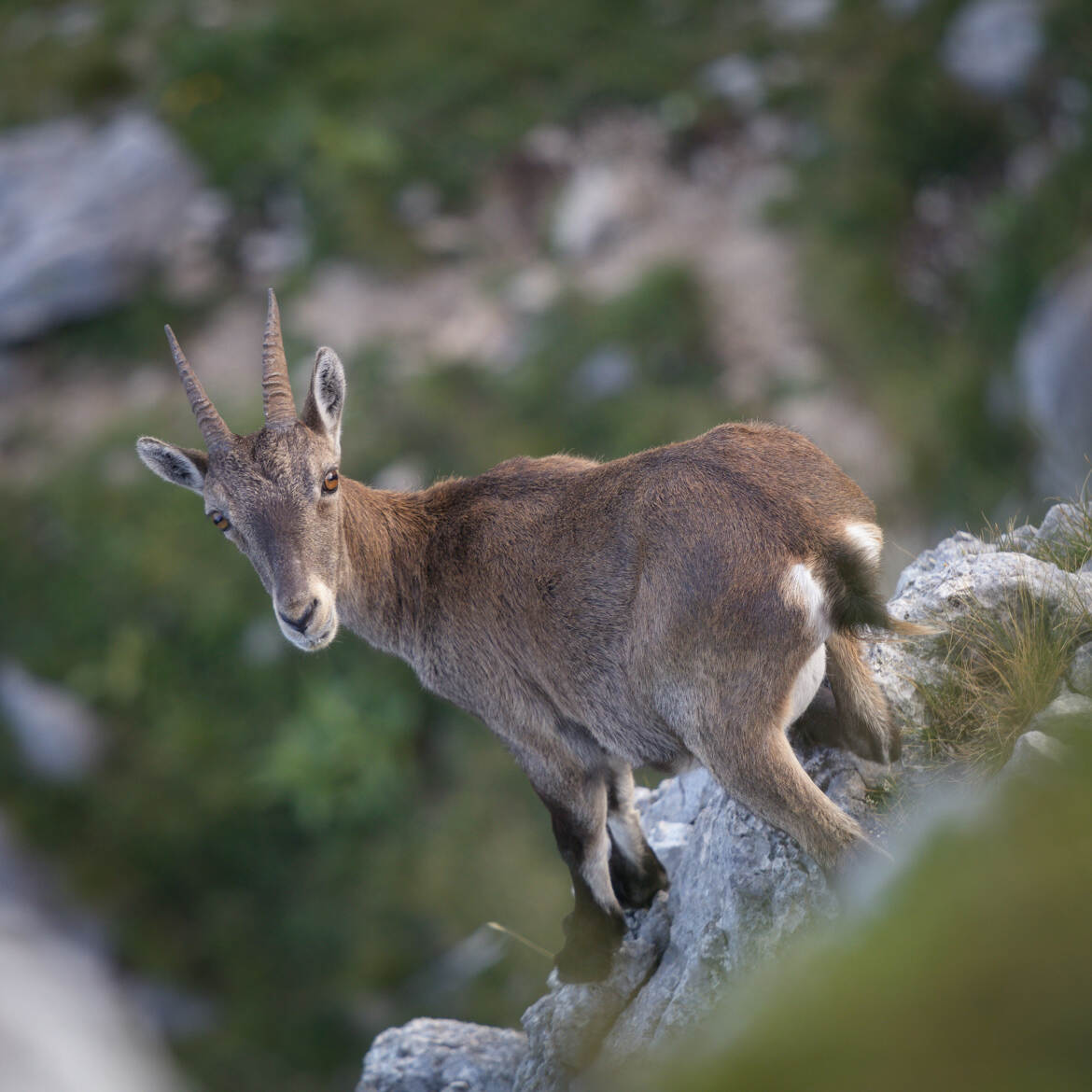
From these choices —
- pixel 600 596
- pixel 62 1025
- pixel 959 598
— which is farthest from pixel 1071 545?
pixel 62 1025

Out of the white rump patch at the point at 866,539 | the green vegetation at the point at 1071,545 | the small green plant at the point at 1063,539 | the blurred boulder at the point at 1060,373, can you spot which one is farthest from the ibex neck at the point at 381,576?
the blurred boulder at the point at 1060,373

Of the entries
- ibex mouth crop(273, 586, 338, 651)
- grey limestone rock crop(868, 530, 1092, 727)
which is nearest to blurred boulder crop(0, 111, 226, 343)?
ibex mouth crop(273, 586, 338, 651)

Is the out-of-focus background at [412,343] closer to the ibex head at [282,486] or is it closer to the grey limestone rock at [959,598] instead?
the grey limestone rock at [959,598]

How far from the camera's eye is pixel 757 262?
20500 mm

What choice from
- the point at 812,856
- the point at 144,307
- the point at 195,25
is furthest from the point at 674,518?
the point at 195,25

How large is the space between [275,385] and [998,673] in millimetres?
5047

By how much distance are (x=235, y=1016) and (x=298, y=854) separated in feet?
8.09

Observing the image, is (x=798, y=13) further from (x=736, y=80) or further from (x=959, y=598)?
(x=959, y=598)

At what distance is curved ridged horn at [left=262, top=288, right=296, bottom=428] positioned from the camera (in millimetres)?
7551

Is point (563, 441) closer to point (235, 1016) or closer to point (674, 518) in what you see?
point (235, 1016)

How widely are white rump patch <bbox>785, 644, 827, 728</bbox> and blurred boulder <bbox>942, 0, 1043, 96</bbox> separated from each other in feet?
57.6

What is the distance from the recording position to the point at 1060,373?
15.4 metres

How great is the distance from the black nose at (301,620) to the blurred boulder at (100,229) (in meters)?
18.9

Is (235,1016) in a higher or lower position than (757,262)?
lower
